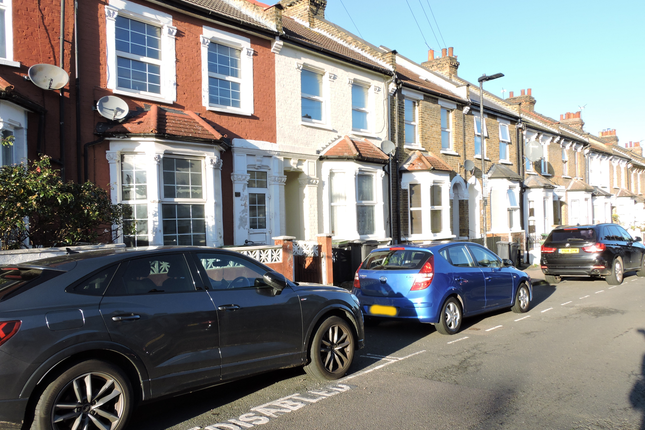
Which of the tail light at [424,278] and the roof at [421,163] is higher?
the roof at [421,163]

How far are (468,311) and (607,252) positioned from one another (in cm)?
781

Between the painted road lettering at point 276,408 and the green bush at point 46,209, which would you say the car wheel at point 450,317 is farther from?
the green bush at point 46,209

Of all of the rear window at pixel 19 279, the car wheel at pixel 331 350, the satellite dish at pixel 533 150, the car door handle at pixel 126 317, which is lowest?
the car wheel at pixel 331 350

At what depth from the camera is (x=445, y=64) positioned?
971 inches

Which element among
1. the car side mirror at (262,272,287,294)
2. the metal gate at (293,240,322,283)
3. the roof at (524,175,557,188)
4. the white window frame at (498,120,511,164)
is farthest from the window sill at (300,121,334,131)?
the roof at (524,175,557,188)

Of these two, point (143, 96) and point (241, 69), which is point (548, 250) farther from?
point (143, 96)

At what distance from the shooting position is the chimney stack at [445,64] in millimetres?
24516

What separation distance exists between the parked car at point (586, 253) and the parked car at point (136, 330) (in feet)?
35.9

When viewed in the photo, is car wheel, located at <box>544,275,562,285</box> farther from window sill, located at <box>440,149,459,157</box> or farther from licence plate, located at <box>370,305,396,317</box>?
licence plate, located at <box>370,305,396,317</box>

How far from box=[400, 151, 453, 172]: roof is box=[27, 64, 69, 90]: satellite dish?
11267 millimetres

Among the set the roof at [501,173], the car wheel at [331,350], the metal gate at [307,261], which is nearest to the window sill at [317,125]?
the metal gate at [307,261]

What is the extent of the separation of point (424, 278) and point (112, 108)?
23.5ft

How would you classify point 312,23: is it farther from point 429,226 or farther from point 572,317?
point 572,317

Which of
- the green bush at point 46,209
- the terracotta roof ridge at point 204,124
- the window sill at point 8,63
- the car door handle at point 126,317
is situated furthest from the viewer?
the terracotta roof ridge at point 204,124
